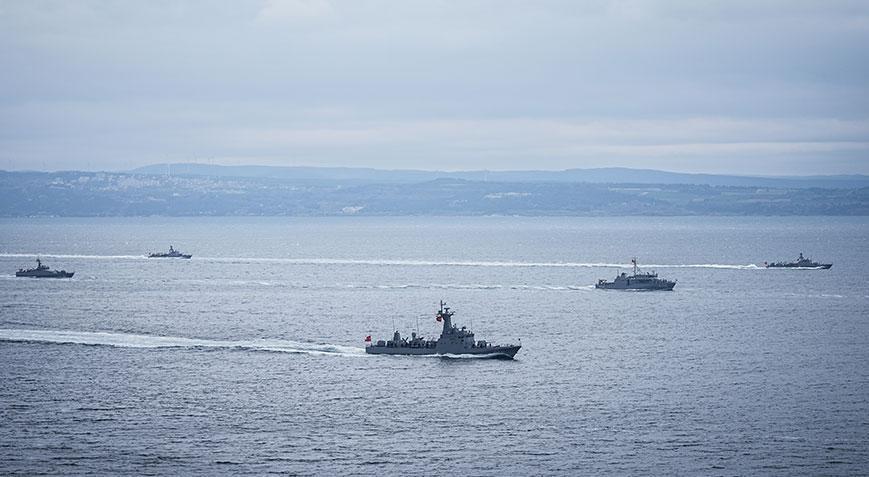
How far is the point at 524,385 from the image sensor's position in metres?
112

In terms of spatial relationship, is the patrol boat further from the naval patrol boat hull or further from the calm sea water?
the calm sea water

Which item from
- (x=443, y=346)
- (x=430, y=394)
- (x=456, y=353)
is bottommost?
(x=430, y=394)

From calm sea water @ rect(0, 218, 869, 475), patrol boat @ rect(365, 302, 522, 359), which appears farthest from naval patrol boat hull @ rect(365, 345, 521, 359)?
calm sea water @ rect(0, 218, 869, 475)

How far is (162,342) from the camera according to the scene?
453ft

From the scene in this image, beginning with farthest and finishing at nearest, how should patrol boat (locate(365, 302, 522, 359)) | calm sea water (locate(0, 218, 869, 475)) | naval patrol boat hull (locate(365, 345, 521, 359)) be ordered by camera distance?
1. patrol boat (locate(365, 302, 522, 359))
2. naval patrol boat hull (locate(365, 345, 521, 359))
3. calm sea water (locate(0, 218, 869, 475))

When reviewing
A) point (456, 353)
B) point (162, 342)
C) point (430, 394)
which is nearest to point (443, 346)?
point (456, 353)

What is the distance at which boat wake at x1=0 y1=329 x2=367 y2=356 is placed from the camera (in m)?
133

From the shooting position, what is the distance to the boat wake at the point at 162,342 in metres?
133

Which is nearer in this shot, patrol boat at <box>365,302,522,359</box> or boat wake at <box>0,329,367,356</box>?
patrol boat at <box>365,302,522,359</box>

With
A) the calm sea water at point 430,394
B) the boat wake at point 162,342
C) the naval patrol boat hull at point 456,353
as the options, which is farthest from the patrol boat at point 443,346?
the boat wake at point 162,342

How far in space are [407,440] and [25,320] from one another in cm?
8361

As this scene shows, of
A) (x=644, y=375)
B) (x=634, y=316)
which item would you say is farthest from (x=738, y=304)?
(x=644, y=375)

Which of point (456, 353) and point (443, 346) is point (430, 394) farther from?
point (443, 346)

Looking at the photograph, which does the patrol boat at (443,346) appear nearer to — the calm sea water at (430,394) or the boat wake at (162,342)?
the calm sea water at (430,394)
